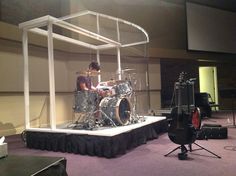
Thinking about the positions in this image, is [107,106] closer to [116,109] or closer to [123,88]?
[116,109]

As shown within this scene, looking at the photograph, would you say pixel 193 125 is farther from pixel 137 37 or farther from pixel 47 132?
pixel 137 37

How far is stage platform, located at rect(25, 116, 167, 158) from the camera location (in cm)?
357

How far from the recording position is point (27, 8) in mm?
5906

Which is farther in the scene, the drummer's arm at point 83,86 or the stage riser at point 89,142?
the drummer's arm at point 83,86

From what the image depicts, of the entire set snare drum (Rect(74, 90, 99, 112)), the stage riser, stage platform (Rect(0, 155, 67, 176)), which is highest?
snare drum (Rect(74, 90, 99, 112))

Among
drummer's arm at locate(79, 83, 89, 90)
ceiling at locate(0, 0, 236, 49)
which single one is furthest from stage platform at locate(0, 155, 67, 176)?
ceiling at locate(0, 0, 236, 49)

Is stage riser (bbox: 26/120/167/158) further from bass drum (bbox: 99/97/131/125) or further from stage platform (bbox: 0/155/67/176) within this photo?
stage platform (bbox: 0/155/67/176)

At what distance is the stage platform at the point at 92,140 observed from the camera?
3565 mm

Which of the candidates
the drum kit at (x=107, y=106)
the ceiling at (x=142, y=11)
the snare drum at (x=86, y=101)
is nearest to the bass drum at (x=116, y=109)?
the drum kit at (x=107, y=106)

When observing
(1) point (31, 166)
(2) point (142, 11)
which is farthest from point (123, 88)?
(2) point (142, 11)

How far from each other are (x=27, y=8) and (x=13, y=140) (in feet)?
10.1

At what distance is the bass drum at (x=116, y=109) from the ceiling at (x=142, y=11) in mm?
3028

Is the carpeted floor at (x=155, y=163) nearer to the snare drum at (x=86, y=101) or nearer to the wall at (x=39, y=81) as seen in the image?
the snare drum at (x=86, y=101)

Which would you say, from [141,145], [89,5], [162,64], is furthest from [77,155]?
[162,64]
